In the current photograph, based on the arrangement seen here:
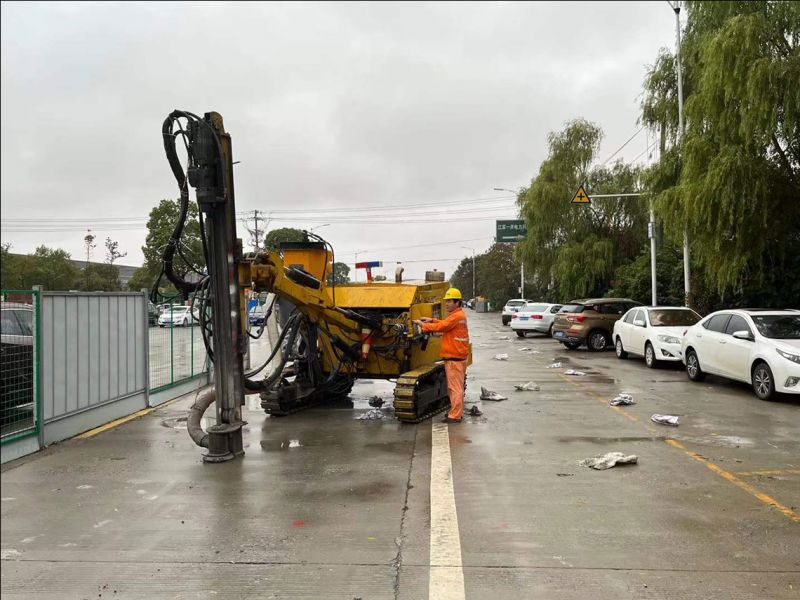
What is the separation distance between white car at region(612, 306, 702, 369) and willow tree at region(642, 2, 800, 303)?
4.53 ft

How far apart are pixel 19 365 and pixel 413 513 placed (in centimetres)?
498

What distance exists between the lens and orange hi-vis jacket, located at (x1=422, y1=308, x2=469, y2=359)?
955 centimetres

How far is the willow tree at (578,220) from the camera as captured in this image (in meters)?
33.5

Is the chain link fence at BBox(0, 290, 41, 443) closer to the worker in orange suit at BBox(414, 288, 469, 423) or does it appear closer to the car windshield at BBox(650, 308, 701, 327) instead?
the worker in orange suit at BBox(414, 288, 469, 423)

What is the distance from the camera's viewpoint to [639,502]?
5762 mm

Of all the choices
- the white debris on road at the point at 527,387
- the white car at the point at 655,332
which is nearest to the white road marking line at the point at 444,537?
the white debris on road at the point at 527,387

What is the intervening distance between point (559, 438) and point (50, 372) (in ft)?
21.1

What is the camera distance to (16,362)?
24.2 ft

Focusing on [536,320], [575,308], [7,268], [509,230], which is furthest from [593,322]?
[509,230]

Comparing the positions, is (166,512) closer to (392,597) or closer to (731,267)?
(392,597)

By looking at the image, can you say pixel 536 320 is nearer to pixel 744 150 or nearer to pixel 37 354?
pixel 744 150

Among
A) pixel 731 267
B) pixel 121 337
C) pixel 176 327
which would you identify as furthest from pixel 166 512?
pixel 731 267

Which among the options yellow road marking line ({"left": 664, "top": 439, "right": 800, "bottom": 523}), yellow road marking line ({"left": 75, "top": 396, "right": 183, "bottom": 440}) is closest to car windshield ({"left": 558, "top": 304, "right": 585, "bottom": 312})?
yellow road marking line ({"left": 664, "top": 439, "right": 800, "bottom": 523})

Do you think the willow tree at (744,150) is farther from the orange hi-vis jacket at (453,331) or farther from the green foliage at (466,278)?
the green foliage at (466,278)
